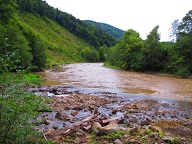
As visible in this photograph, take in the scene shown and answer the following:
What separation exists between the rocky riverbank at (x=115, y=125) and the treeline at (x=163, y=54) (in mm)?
29532

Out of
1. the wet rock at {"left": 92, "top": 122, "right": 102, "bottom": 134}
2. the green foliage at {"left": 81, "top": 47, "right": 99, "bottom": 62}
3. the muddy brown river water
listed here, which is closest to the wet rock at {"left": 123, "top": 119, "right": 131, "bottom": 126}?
the wet rock at {"left": 92, "top": 122, "right": 102, "bottom": 134}

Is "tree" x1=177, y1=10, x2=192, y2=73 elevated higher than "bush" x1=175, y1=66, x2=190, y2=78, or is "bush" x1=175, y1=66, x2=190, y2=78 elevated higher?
"tree" x1=177, y1=10, x2=192, y2=73

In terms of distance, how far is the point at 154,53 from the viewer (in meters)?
48.8

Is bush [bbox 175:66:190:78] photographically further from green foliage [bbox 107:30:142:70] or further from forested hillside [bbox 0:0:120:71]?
forested hillside [bbox 0:0:120:71]

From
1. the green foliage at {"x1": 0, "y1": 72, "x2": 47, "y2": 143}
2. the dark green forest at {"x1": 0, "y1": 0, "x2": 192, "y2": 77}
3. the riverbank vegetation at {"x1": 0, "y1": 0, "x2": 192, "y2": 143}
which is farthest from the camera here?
the dark green forest at {"x1": 0, "y1": 0, "x2": 192, "y2": 77}

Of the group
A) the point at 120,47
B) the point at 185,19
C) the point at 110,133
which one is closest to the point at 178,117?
the point at 110,133

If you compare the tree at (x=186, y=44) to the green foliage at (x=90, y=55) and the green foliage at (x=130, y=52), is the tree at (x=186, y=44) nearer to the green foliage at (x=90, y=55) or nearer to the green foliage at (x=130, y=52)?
the green foliage at (x=130, y=52)

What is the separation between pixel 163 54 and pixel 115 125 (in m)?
44.2

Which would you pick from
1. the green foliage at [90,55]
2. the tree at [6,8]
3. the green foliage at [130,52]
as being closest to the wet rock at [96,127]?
the tree at [6,8]

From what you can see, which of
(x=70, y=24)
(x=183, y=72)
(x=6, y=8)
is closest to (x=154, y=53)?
(x=183, y=72)

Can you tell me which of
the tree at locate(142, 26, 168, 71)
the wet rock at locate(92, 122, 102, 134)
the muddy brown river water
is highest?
the tree at locate(142, 26, 168, 71)

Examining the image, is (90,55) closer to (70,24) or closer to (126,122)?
(70,24)

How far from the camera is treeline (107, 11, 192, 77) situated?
142ft

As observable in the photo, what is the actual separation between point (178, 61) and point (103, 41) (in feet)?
479
